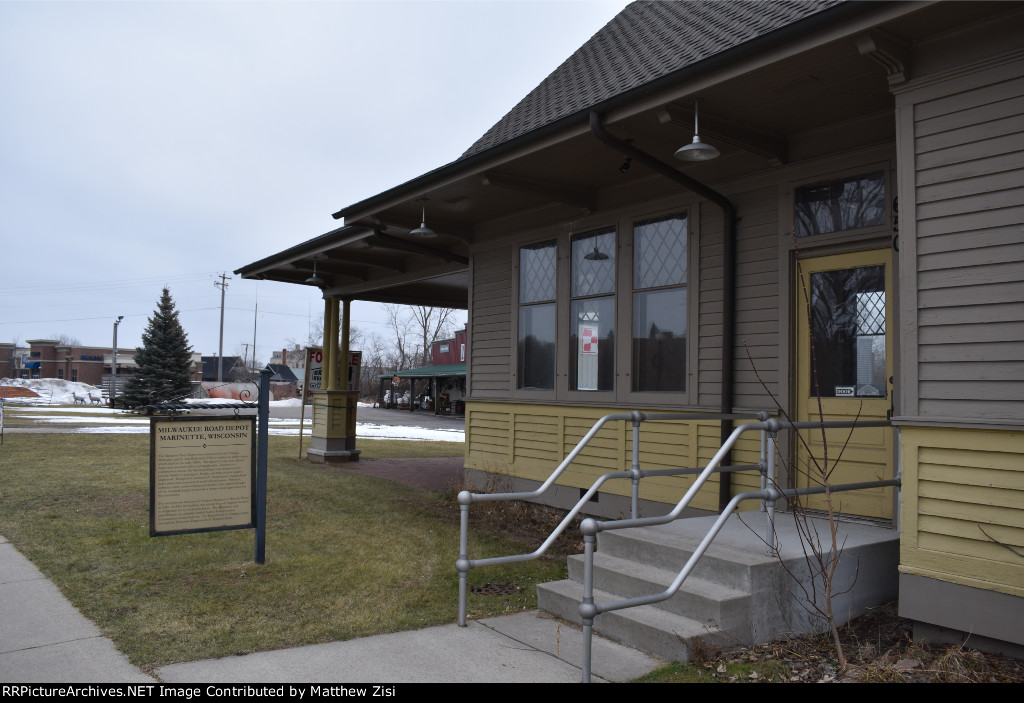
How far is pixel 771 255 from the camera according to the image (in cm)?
661

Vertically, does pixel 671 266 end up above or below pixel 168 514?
above

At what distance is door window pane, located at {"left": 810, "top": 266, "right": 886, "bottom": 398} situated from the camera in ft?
19.3

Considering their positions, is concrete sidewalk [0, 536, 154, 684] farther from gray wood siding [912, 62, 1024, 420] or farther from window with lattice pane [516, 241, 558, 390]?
window with lattice pane [516, 241, 558, 390]

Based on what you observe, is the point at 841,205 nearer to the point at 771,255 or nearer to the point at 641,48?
the point at 771,255

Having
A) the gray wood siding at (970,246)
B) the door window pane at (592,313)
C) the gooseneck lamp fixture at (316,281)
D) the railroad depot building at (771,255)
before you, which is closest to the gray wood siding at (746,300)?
the railroad depot building at (771,255)

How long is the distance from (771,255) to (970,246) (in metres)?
2.44

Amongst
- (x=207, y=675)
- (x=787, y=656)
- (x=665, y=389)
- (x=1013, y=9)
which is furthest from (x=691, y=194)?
(x=207, y=675)

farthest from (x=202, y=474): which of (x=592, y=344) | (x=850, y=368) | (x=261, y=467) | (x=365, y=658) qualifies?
(x=850, y=368)

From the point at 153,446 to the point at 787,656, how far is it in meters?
4.91

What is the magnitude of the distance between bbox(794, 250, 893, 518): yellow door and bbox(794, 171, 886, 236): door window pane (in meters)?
0.26
